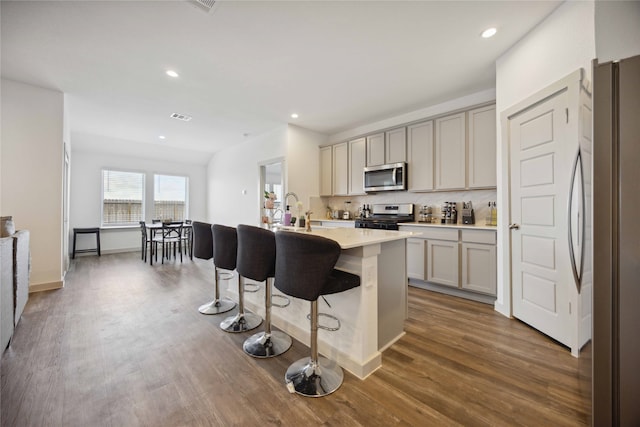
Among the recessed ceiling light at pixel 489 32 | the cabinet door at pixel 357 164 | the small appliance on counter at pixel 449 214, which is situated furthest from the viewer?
the cabinet door at pixel 357 164

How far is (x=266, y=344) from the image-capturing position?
6.68 ft

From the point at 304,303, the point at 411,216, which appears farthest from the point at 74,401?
the point at 411,216

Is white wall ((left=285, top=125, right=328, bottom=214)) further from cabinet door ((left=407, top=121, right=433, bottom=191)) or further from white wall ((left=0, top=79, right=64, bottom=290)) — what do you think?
white wall ((left=0, top=79, right=64, bottom=290))

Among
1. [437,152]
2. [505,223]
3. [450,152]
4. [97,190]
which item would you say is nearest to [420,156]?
[437,152]

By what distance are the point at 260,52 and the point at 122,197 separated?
6256 millimetres

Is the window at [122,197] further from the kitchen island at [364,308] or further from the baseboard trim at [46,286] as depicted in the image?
the kitchen island at [364,308]

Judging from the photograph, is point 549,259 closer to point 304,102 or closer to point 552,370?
point 552,370

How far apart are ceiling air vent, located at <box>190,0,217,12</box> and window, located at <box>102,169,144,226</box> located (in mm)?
6270

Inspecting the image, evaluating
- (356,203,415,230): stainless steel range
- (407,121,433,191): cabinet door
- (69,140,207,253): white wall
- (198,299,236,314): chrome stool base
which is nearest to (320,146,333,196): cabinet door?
(356,203,415,230): stainless steel range

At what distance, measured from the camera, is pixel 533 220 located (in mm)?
2342

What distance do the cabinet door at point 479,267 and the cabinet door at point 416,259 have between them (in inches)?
20.7

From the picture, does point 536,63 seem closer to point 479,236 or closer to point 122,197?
point 479,236

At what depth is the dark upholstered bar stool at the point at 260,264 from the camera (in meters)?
1.85

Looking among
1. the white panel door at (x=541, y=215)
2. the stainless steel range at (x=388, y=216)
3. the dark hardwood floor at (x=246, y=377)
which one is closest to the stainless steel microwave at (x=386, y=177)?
the stainless steel range at (x=388, y=216)
